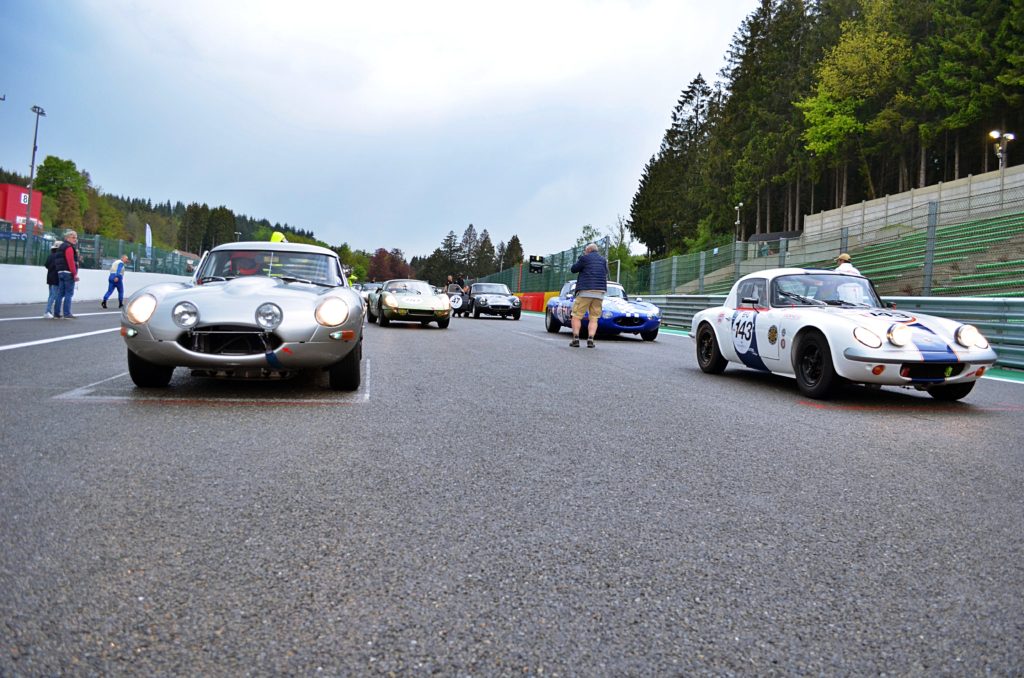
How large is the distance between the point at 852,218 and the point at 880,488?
144 feet

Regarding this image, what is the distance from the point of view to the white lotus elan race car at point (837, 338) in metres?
5.88

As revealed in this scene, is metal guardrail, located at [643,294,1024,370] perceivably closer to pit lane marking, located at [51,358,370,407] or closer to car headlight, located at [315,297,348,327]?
car headlight, located at [315,297,348,327]

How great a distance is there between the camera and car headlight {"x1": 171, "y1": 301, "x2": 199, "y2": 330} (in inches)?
202

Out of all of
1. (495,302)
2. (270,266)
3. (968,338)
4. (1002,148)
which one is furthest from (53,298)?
(1002,148)

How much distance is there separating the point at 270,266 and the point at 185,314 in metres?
1.63

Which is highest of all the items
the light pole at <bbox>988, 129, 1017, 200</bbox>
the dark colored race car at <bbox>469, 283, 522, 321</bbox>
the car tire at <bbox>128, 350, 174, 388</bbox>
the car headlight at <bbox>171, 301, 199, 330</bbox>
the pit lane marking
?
the light pole at <bbox>988, 129, 1017, 200</bbox>

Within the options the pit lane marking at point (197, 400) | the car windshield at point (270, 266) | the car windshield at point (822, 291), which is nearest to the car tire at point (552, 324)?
the car windshield at point (822, 291)

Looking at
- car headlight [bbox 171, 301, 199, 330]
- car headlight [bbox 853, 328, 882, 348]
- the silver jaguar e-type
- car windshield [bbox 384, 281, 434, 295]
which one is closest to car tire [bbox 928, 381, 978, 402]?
car headlight [bbox 853, 328, 882, 348]

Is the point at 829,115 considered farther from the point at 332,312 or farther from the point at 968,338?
the point at 332,312

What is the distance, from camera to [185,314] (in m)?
5.17

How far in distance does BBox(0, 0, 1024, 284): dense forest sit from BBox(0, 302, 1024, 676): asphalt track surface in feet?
135

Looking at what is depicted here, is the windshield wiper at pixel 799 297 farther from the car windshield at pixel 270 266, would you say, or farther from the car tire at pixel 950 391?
the car windshield at pixel 270 266

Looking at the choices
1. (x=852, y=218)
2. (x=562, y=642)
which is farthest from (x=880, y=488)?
(x=852, y=218)

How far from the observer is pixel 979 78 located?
130 ft
